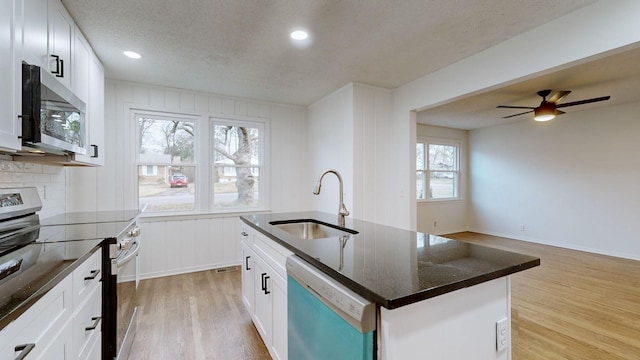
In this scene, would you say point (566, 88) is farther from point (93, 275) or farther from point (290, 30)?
→ point (93, 275)

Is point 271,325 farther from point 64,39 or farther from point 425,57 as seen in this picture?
point 425,57

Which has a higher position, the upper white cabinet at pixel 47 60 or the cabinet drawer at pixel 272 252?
the upper white cabinet at pixel 47 60

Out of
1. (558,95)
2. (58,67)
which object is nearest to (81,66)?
(58,67)

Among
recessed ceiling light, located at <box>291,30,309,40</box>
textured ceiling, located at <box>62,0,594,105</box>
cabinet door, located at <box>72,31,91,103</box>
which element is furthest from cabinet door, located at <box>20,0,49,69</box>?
recessed ceiling light, located at <box>291,30,309,40</box>

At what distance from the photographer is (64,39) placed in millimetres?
2041

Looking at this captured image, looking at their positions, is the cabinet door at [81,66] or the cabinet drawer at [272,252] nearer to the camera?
the cabinet drawer at [272,252]

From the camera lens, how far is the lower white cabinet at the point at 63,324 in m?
0.84

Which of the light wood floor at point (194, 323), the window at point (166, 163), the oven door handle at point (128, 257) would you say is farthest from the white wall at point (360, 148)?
the oven door handle at point (128, 257)

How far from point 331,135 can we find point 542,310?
3110mm

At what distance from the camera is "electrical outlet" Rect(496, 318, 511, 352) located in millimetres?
1147

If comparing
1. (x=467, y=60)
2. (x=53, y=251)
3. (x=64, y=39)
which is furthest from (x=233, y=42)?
(x=467, y=60)

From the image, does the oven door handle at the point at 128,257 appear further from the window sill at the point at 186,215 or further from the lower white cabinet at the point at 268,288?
the window sill at the point at 186,215

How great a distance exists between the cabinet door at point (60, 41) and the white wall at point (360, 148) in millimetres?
2780

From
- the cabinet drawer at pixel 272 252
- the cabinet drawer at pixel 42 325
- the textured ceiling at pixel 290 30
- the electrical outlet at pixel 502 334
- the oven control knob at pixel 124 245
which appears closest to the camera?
the cabinet drawer at pixel 42 325
